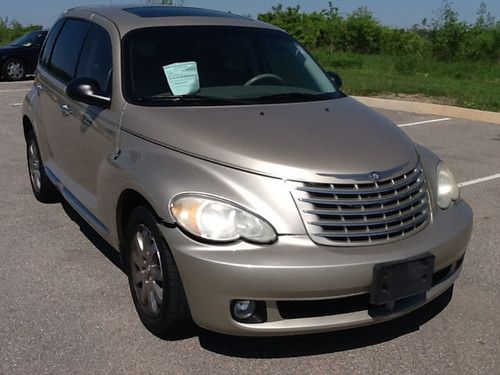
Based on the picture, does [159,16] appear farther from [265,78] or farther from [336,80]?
[336,80]

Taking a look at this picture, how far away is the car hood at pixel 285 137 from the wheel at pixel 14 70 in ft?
51.3

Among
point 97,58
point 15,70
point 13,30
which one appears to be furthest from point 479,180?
point 13,30

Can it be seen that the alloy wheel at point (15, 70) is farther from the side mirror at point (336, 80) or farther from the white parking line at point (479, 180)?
the side mirror at point (336, 80)

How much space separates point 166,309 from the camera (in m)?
3.11

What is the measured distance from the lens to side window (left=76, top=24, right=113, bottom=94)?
4.02 meters

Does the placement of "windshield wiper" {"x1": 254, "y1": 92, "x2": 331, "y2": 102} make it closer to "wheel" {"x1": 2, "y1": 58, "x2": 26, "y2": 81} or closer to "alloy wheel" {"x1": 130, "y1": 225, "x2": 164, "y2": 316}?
"alloy wheel" {"x1": 130, "y1": 225, "x2": 164, "y2": 316}

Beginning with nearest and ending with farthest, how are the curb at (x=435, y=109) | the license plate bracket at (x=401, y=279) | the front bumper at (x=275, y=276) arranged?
1. the front bumper at (x=275, y=276)
2. the license plate bracket at (x=401, y=279)
3. the curb at (x=435, y=109)

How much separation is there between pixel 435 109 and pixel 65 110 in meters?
8.18

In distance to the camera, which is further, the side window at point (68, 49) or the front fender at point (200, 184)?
the side window at point (68, 49)

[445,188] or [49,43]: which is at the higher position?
[49,43]

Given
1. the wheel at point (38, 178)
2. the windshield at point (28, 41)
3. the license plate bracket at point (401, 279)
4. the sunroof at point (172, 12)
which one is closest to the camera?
the license plate bracket at point (401, 279)

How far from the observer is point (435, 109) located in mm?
11234

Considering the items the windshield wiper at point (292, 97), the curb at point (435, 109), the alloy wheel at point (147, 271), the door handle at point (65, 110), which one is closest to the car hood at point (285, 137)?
the windshield wiper at point (292, 97)

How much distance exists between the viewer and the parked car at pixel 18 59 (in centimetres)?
1775
